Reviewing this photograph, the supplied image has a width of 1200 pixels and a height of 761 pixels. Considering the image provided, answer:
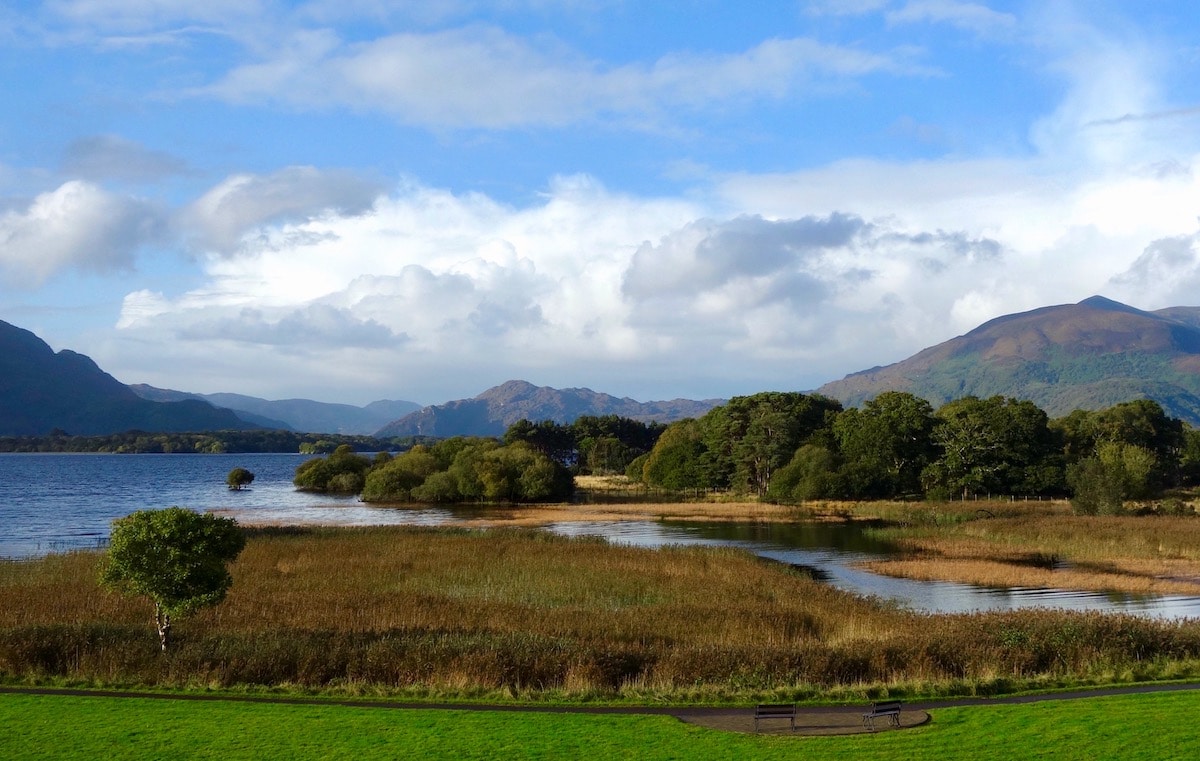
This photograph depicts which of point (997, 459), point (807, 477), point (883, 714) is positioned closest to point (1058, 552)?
point (807, 477)

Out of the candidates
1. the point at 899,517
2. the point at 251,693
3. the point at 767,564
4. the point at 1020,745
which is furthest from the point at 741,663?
the point at 899,517

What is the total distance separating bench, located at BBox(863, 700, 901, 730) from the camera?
54.9 ft

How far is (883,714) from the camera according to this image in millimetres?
17047

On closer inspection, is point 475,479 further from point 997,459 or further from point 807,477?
point 997,459

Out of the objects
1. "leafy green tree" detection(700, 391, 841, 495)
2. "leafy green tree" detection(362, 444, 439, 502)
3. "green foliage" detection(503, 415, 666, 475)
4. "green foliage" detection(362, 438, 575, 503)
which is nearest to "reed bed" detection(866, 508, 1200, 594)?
"leafy green tree" detection(700, 391, 841, 495)

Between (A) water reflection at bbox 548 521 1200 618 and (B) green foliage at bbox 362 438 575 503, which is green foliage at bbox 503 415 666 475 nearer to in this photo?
(B) green foliage at bbox 362 438 575 503

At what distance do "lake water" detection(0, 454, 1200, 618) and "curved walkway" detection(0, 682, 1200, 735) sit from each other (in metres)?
17.2

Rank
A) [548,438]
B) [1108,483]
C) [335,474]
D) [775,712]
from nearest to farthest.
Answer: [775,712]
[1108,483]
[335,474]
[548,438]

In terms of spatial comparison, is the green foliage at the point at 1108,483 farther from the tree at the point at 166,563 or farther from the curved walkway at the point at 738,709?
the tree at the point at 166,563

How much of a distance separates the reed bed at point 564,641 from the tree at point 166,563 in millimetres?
1010

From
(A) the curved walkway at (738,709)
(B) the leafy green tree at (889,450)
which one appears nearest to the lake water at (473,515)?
(A) the curved walkway at (738,709)

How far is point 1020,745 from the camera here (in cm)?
1561

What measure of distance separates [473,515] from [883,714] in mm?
76669

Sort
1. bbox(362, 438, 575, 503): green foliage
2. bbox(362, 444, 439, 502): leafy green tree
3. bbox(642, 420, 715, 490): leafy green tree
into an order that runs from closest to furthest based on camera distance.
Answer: bbox(362, 438, 575, 503): green foliage < bbox(362, 444, 439, 502): leafy green tree < bbox(642, 420, 715, 490): leafy green tree
